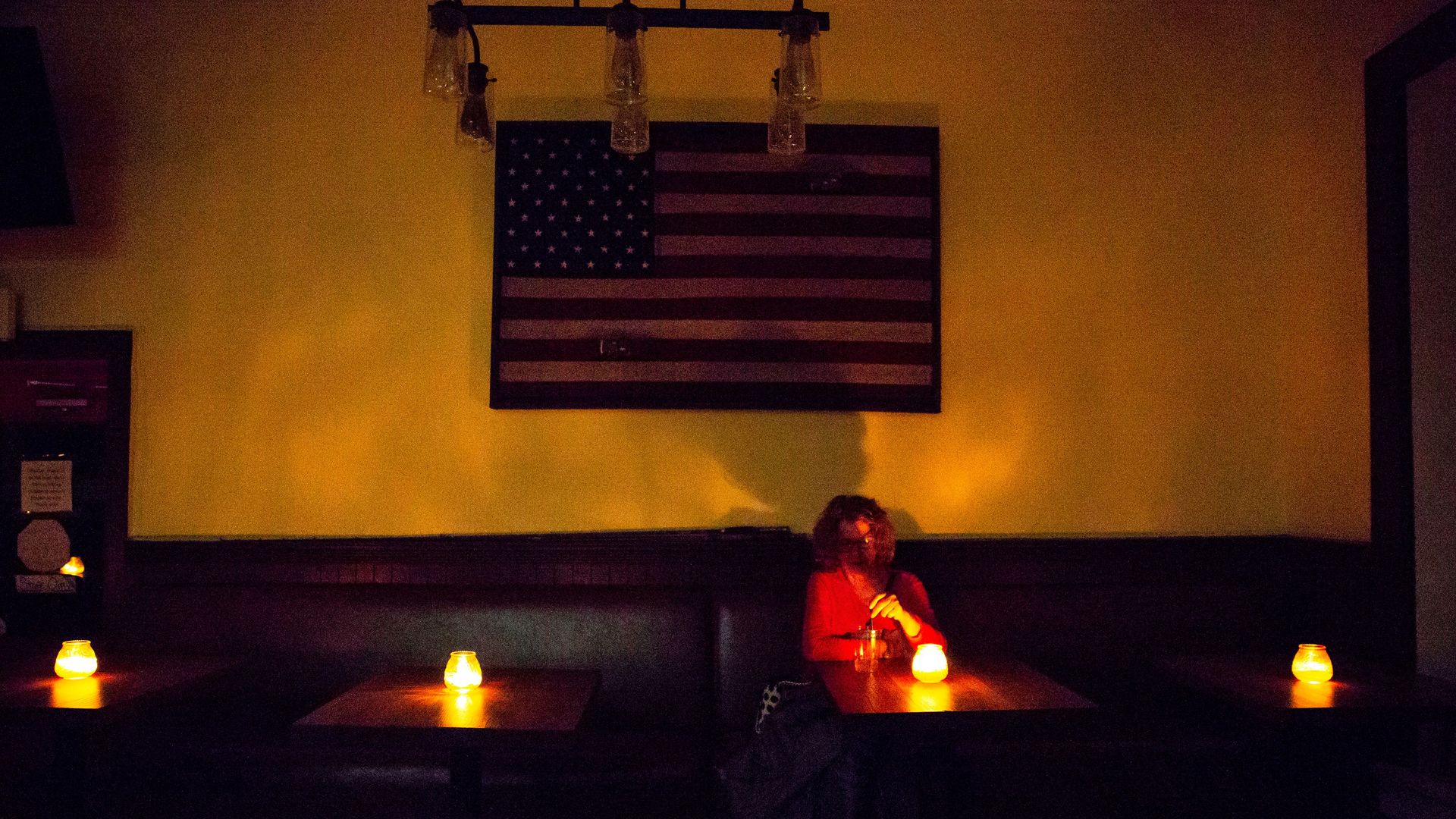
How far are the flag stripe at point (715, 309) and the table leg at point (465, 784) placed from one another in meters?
1.86

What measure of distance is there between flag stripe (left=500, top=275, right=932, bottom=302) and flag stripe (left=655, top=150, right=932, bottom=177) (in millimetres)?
468

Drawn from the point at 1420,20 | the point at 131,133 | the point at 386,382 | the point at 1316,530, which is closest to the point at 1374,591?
the point at 1316,530

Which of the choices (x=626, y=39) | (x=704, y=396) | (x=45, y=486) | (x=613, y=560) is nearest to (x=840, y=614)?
(x=613, y=560)

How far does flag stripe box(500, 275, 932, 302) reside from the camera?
3.93 metres

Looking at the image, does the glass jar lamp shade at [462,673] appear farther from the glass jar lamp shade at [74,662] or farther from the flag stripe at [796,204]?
the flag stripe at [796,204]

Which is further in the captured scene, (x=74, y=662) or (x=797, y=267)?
(x=797, y=267)

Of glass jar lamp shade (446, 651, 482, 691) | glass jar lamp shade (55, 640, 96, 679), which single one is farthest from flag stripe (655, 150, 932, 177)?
glass jar lamp shade (55, 640, 96, 679)

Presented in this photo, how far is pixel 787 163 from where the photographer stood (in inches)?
156

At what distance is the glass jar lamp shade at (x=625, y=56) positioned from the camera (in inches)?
91.2

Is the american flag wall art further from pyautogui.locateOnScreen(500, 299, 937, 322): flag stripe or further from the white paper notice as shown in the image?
the white paper notice

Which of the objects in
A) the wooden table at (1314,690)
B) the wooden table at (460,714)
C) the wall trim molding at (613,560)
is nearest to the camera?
the wooden table at (460,714)

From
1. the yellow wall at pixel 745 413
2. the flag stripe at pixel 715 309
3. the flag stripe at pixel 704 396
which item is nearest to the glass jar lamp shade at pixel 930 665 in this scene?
the yellow wall at pixel 745 413

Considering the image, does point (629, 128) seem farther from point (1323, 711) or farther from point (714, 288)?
point (1323, 711)

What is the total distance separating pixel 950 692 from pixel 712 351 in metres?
1.84
